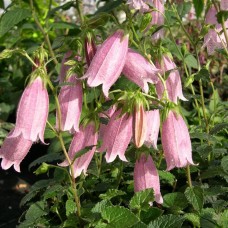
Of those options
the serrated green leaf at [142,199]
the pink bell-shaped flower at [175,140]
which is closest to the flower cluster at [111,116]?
the pink bell-shaped flower at [175,140]

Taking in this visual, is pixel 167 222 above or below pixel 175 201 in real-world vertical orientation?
above

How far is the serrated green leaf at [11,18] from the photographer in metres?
2.77

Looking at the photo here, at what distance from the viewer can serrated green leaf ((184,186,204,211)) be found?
184 cm

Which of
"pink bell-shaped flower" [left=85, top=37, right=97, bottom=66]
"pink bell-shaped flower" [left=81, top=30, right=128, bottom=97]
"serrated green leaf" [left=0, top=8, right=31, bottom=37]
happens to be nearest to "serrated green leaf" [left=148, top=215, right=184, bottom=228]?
"pink bell-shaped flower" [left=81, top=30, right=128, bottom=97]

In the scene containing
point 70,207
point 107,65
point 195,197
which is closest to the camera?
point 107,65

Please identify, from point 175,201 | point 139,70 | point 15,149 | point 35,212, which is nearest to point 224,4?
point 139,70

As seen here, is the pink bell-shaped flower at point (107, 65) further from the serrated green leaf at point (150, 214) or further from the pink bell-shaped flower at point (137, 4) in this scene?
the serrated green leaf at point (150, 214)

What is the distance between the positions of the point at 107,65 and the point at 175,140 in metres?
0.31

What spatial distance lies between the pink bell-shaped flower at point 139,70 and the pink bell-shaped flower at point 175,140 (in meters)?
0.12

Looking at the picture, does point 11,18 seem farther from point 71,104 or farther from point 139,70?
point 139,70

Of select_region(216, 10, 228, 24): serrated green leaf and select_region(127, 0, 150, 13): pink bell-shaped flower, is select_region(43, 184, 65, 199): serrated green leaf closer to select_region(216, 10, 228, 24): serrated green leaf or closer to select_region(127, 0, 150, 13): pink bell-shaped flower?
select_region(127, 0, 150, 13): pink bell-shaped flower

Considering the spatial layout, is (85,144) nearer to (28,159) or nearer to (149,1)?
(149,1)

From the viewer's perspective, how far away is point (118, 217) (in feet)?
5.56

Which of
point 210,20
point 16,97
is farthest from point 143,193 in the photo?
point 16,97
